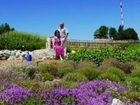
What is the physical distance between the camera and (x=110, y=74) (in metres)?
16.8

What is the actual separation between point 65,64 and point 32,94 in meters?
8.94

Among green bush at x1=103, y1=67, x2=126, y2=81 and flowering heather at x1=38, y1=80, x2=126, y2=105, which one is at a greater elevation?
flowering heather at x1=38, y1=80, x2=126, y2=105

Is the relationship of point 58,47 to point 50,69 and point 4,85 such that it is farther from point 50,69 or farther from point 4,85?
point 4,85

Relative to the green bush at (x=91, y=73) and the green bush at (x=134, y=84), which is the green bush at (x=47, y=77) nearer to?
the green bush at (x=91, y=73)

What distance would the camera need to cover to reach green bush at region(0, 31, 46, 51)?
35.7 meters

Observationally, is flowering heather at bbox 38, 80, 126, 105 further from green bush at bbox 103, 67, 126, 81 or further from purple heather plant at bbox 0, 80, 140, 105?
green bush at bbox 103, 67, 126, 81

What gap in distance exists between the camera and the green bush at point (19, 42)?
35.7 metres

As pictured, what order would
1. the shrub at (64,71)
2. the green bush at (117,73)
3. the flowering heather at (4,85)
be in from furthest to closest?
the shrub at (64,71) → the green bush at (117,73) → the flowering heather at (4,85)

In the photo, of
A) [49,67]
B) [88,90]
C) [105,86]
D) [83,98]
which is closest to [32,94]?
[83,98]

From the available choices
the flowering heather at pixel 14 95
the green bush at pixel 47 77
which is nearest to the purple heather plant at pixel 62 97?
the flowering heather at pixel 14 95

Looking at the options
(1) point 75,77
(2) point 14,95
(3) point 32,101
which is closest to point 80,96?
(3) point 32,101

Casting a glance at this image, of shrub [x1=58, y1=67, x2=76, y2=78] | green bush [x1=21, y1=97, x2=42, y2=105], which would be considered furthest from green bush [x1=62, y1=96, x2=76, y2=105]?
shrub [x1=58, y1=67, x2=76, y2=78]

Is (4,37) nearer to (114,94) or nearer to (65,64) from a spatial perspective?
(65,64)

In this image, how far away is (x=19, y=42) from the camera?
36.1 m
